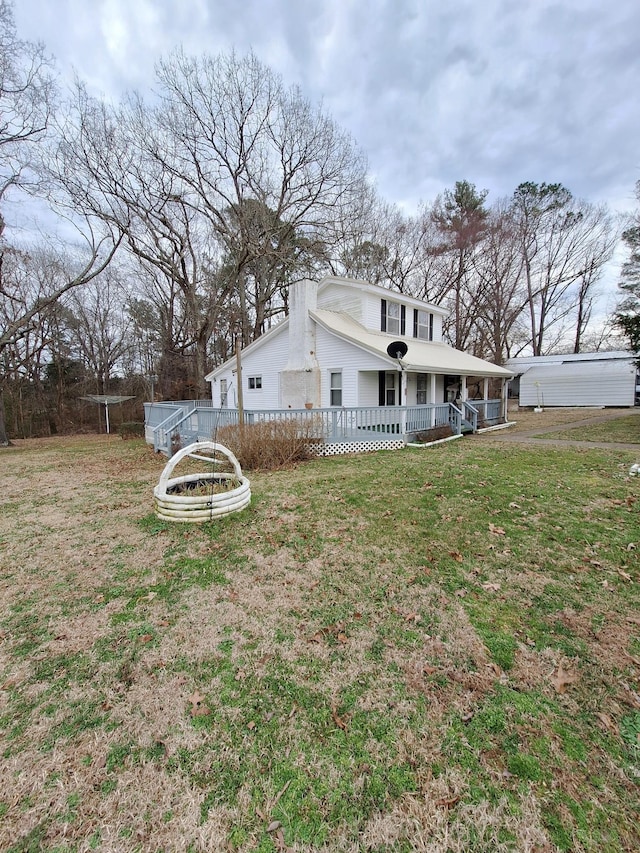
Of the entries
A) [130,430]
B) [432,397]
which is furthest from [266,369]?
[432,397]

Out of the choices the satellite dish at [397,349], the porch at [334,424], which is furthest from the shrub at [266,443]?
the satellite dish at [397,349]

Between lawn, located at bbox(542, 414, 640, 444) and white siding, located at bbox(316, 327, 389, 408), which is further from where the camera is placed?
white siding, located at bbox(316, 327, 389, 408)

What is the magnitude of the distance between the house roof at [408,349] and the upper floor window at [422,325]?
668 mm

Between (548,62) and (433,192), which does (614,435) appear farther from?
(433,192)

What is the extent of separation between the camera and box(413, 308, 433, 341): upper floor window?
17.5 metres

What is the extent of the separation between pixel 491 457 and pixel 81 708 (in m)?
9.20

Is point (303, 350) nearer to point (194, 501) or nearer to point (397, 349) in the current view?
point (397, 349)

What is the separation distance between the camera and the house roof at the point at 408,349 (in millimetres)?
12078

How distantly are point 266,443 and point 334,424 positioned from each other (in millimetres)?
2659

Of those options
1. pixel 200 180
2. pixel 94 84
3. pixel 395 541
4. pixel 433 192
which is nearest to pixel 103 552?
pixel 395 541

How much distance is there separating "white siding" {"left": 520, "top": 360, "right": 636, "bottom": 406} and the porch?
17.5 meters

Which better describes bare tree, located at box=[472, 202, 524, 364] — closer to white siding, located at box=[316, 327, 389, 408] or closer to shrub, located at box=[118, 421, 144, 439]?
white siding, located at box=[316, 327, 389, 408]

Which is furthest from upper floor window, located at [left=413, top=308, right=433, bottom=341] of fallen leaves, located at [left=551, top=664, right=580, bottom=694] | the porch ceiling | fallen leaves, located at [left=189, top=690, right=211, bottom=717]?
fallen leaves, located at [left=189, top=690, right=211, bottom=717]

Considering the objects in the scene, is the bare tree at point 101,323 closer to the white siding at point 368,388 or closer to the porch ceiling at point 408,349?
the porch ceiling at point 408,349
